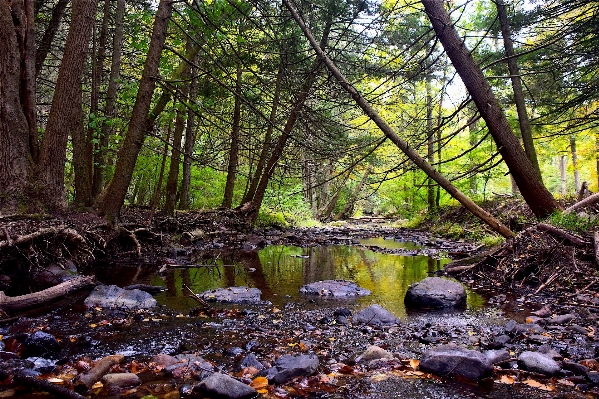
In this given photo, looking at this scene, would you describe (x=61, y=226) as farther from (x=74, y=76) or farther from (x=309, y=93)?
(x=309, y=93)

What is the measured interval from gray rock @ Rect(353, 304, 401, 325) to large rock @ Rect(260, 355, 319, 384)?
1.51 m

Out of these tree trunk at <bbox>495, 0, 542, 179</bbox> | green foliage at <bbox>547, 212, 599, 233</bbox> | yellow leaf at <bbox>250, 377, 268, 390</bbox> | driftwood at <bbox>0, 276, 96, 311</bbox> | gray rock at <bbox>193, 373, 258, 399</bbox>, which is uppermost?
tree trunk at <bbox>495, 0, 542, 179</bbox>

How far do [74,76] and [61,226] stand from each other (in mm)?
2985

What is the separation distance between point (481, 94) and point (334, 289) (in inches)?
150

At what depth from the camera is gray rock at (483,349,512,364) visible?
3396 millimetres

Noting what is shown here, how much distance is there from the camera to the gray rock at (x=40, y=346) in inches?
138

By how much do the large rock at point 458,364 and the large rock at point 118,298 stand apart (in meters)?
3.60

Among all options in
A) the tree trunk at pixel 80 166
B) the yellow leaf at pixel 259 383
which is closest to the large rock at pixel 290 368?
the yellow leaf at pixel 259 383

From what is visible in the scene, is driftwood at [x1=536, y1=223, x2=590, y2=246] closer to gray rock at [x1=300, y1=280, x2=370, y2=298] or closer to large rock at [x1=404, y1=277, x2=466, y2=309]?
large rock at [x1=404, y1=277, x2=466, y2=309]

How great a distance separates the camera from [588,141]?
22.9 meters

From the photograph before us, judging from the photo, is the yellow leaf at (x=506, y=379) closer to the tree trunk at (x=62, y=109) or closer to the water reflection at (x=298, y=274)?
the water reflection at (x=298, y=274)

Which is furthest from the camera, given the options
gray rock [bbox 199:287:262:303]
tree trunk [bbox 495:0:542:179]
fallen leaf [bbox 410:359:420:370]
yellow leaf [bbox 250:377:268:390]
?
tree trunk [bbox 495:0:542:179]

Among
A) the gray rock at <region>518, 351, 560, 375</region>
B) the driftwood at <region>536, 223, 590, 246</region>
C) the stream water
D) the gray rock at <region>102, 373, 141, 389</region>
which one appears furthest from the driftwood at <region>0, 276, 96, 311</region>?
the driftwood at <region>536, 223, 590, 246</region>

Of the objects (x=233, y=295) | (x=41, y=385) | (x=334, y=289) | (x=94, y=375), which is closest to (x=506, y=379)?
(x=94, y=375)
